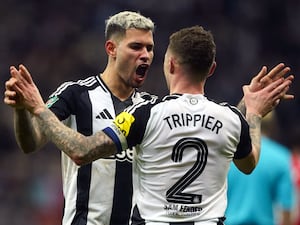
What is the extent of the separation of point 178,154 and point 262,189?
3172 mm

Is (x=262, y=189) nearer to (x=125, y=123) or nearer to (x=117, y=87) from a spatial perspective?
(x=117, y=87)

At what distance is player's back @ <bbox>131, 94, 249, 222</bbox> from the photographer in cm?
602

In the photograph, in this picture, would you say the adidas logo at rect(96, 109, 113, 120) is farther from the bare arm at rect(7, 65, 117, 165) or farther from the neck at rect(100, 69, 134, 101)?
the bare arm at rect(7, 65, 117, 165)

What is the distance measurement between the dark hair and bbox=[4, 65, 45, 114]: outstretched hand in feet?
2.63

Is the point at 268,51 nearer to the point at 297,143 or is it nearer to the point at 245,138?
the point at 297,143

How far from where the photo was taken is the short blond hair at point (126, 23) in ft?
23.3

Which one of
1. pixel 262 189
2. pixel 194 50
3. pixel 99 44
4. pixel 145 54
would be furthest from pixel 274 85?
pixel 99 44

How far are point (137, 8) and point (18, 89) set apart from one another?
513 inches

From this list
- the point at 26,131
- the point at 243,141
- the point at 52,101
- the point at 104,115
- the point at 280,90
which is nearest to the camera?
the point at 243,141

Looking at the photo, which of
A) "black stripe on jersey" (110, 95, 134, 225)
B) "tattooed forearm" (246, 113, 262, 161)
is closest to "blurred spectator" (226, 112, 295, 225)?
"black stripe on jersey" (110, 95, 134, 225)

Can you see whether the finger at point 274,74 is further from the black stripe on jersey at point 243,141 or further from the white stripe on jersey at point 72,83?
the white stripe on jersey at point 72,83

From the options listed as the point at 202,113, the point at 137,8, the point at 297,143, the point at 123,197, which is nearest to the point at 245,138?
the point at 202,113

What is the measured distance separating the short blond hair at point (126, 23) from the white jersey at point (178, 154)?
1101 millimetres

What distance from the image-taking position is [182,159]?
19.8 ft
